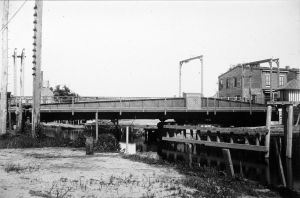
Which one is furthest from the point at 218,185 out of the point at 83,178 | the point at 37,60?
the point at 37,60

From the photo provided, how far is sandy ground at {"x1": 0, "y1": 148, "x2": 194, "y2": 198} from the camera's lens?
31.9ft

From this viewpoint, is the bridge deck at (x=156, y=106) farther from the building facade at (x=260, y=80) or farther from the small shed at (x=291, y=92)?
the building facade at (x=260, y=80)

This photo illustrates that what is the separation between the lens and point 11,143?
69.1 feet

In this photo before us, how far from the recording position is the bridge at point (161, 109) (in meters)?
33.8

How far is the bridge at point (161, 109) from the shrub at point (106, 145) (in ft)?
32.9

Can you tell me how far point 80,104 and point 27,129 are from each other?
10384 millimetres

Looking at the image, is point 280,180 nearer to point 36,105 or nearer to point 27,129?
point 36,105

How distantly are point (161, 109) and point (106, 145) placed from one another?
17.1 meters

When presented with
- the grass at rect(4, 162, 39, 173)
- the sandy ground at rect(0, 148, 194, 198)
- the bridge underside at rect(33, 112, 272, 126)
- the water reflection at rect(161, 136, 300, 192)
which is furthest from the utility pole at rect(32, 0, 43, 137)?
the bridge underside at rect(33, 112, 272, 126)

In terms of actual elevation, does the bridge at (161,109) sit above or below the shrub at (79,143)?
above

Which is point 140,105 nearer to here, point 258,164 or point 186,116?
point 186,116

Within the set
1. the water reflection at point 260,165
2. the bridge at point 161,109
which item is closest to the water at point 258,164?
the water reflection at point 260,165

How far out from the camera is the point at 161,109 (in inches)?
1473

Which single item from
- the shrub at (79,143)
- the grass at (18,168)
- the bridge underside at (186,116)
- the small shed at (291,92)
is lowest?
the grass at (18,168)
